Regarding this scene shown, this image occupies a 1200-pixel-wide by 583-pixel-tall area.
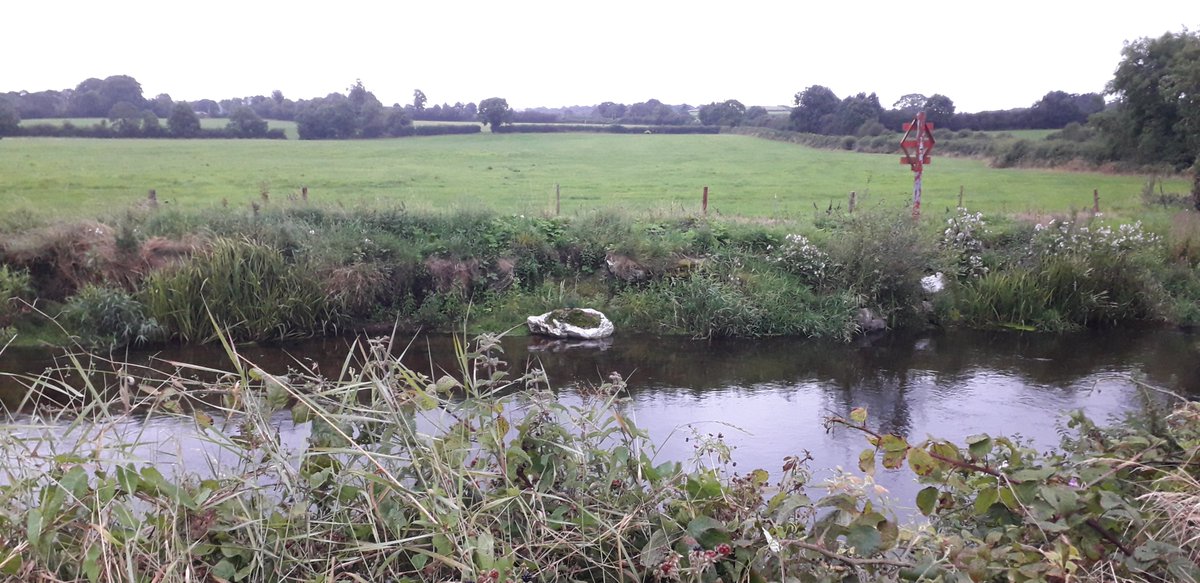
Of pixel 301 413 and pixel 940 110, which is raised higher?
pixel 940 110

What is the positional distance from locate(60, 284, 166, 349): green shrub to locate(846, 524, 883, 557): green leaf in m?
10.9

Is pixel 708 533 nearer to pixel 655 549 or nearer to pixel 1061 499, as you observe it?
pixel 655 549

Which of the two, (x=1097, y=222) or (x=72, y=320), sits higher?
(x=1097, y=222)

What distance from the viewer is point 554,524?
2.61 m

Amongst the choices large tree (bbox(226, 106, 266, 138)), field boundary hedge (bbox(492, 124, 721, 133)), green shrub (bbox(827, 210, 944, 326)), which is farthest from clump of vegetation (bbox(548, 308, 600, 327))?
field boundary hedge (bbox(492, 124, 721, 133))

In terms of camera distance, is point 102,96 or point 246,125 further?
point 246,125

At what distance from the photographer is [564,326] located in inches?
472

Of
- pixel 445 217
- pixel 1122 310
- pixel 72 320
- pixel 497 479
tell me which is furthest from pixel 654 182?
pixel 497 479

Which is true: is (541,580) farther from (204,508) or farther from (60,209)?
(60,209)

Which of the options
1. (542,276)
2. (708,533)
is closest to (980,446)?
(708,533)

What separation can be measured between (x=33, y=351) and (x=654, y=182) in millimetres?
19982

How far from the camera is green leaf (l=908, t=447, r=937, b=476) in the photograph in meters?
2.80

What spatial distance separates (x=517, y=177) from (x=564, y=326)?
58.5 ft


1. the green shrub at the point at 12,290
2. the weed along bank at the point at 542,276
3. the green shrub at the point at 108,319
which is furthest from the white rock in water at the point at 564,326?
the green shrub at the point at 12,290
